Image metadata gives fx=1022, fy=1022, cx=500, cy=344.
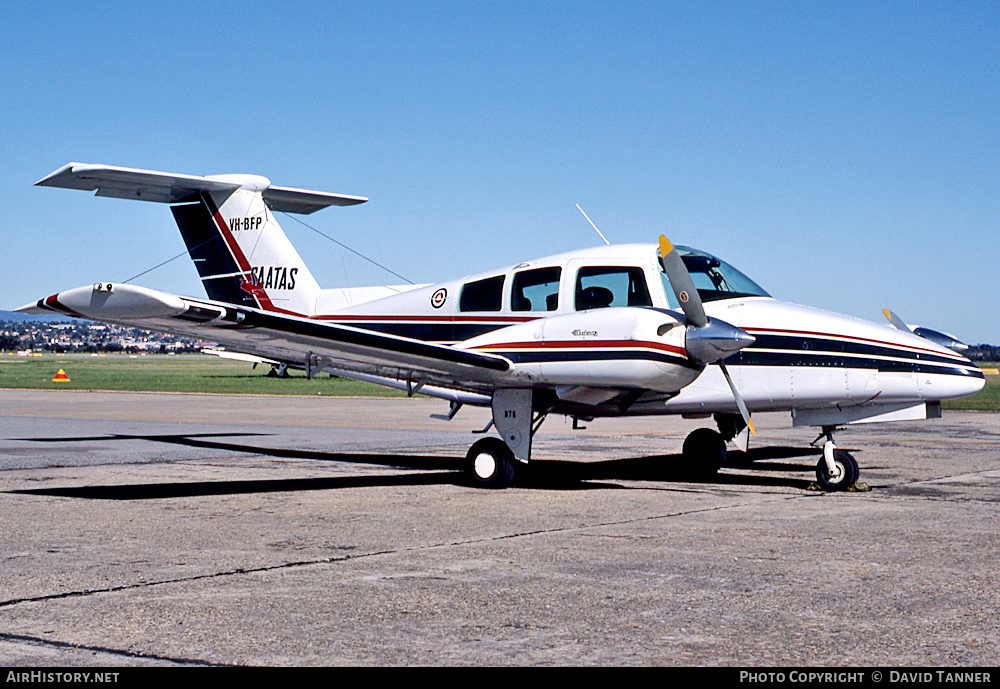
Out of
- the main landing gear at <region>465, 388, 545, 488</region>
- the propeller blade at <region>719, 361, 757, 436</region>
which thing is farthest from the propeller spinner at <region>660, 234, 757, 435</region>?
the main landing gear at <region>465, 388, 545, 488</region>

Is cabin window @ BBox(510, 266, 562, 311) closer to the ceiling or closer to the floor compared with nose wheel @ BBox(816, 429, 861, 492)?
closer to the ceiling

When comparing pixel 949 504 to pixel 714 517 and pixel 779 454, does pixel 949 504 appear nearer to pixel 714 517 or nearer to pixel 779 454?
pixel 714 517

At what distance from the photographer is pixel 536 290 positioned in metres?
12.3

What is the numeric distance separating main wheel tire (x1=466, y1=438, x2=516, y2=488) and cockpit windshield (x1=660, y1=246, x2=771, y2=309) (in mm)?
2663

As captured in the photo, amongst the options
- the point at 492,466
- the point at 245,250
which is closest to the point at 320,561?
the point at 492,466

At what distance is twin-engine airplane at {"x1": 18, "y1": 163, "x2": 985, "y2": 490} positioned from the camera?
1069cm

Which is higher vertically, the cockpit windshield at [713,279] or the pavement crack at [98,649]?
the cockpit windshield at [713,279]

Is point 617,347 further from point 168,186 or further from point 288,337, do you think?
point 168,186

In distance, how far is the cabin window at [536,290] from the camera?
1220 centimetres

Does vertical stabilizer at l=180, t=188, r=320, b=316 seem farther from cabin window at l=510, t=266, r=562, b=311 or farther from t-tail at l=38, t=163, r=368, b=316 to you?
cabin window at l=510, t=266, r=562, b=311

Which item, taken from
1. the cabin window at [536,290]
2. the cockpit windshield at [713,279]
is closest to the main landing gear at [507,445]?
the cabin window at [536,290]

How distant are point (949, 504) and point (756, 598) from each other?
Answer: 5265mm

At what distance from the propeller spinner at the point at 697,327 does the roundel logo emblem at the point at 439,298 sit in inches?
130

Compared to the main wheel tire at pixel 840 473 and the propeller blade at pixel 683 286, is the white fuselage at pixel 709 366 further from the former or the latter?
the main wheel tire at pixel 840 473
